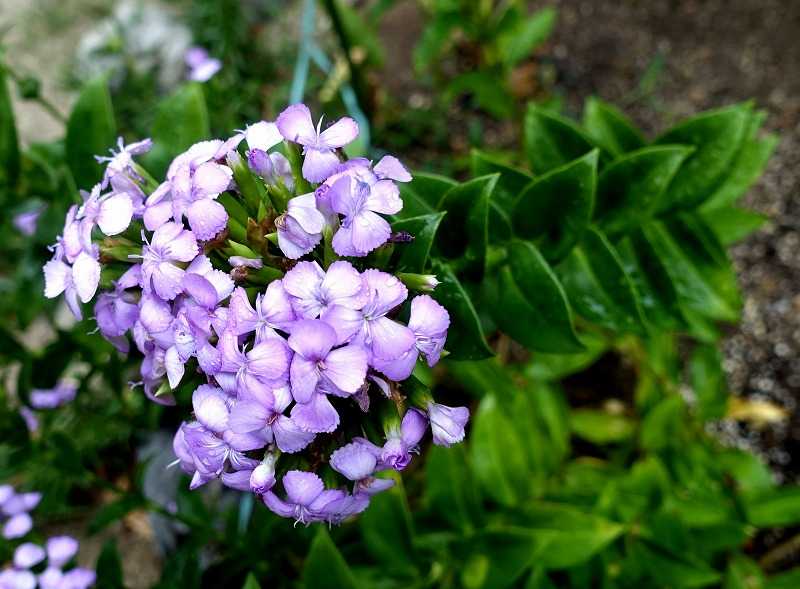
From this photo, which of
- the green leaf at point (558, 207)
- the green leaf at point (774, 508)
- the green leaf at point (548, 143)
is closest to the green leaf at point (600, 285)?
the green leaf at point (558, 207)

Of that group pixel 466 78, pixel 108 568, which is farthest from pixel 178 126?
pixel 466 78

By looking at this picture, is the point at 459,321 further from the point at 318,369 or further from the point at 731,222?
the point at 731,222


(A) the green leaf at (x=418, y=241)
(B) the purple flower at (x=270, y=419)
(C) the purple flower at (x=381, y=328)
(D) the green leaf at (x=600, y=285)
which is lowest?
(D) the green leaf at (x=600, y=285)

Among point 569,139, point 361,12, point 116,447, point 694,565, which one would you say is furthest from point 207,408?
point 361,12

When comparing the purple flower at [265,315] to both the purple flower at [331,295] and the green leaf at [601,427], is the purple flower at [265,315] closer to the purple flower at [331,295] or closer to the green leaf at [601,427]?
the purple flower at [331,295]

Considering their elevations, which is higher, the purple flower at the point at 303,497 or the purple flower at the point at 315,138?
the purple flower at the point at 315,138

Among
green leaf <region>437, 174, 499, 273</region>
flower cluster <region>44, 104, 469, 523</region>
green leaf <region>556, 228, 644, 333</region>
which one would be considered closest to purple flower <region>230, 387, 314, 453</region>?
flower cluster <region>44, 104, 469, 523</region>
